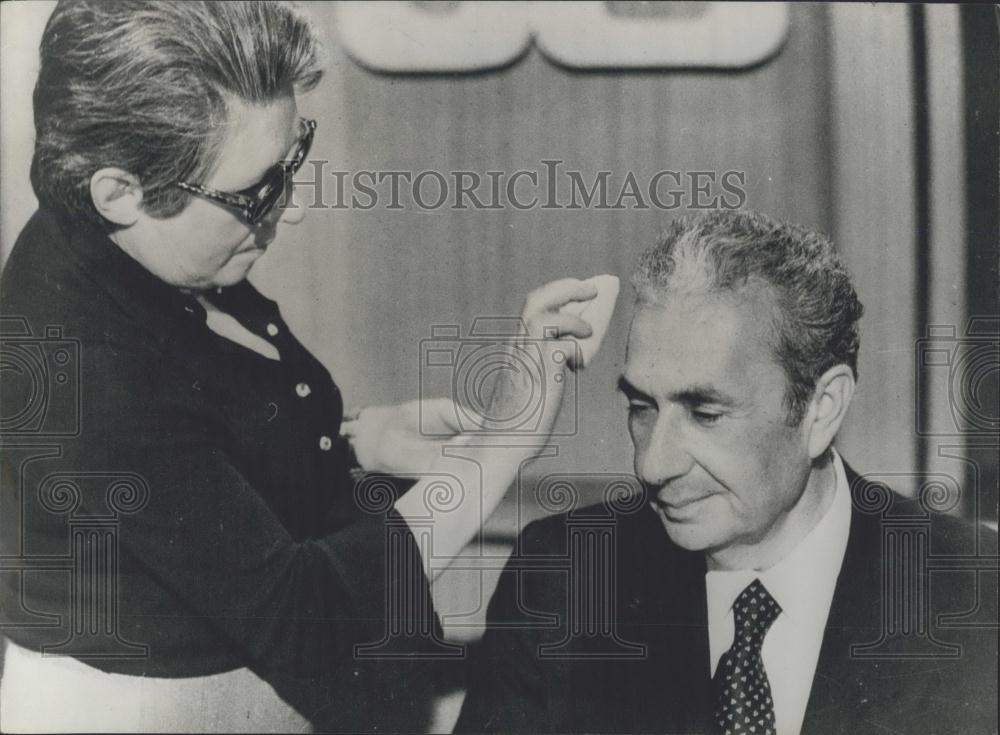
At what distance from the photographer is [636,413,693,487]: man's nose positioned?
2795 mm

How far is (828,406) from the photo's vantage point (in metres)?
2.86

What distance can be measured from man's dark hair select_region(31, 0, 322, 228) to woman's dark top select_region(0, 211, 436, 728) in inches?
7.4

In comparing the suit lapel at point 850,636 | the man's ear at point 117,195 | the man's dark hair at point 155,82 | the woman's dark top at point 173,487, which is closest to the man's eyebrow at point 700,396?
the suit lapel at point 850,636

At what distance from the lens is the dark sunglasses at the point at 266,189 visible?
9.17ft

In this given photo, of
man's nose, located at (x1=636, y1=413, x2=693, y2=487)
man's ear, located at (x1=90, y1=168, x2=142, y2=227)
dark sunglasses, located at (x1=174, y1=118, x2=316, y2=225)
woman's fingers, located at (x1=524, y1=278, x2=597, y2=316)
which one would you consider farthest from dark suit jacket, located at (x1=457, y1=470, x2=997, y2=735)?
man's ear, located at (x1=90, y1=168, x2=142, y2=227)

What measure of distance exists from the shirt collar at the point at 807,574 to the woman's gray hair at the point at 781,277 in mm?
270

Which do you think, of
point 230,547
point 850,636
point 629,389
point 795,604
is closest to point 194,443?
point 230,547

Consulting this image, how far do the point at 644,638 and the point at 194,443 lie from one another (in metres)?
1.29

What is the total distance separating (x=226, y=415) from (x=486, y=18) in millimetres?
1243

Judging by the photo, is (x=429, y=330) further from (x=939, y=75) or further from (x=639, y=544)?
(x=939, y=75)

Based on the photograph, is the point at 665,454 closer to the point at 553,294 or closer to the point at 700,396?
the point at 700,396

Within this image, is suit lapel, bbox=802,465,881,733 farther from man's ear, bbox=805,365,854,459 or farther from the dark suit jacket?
man's ear, bbox=805,365,854,459

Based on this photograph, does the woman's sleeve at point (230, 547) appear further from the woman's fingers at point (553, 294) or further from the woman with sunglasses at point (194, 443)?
the woman's fingers at point (553, 294)

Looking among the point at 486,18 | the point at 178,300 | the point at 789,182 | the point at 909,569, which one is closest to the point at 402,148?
the point at 486,18
